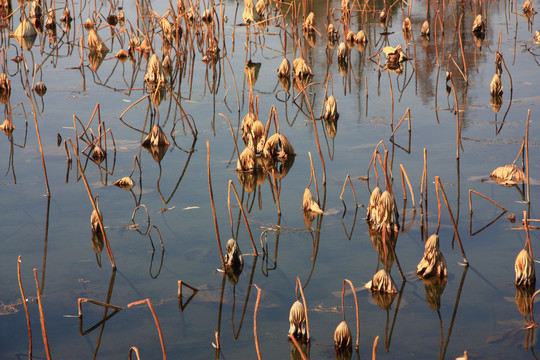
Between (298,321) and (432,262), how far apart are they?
88 centimetres

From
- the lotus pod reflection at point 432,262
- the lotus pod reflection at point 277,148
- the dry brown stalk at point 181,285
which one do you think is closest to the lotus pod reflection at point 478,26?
the lotus pod reflection at point 277,148

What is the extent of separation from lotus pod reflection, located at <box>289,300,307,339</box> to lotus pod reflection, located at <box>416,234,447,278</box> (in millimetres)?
830

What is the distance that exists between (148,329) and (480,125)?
150 inches

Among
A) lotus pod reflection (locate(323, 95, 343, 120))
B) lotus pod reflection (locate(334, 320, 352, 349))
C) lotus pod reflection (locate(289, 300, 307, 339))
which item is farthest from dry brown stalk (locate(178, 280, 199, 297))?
lotus pod reflection (locate(323, 95, 343, 120))

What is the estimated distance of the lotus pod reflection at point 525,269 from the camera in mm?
3146

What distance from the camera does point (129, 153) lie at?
213 inches

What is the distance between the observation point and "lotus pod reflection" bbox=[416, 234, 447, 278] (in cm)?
328

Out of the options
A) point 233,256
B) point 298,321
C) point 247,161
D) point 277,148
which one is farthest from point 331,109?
point 298,321

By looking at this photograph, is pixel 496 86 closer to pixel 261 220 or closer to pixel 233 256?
pixel 261 220

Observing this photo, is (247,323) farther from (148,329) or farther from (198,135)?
(198,135)

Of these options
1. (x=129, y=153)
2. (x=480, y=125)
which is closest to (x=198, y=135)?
(x=129, y=153)

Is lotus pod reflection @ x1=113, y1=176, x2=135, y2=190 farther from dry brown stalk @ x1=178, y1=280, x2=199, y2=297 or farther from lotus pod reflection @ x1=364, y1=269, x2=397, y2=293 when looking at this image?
lotus pod reflection @ x1=364, y1=269, x2=397, y2=293

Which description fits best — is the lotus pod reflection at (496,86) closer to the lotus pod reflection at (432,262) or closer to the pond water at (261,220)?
the pond water at (261,220)

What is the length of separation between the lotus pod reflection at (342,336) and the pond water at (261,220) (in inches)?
2.6
